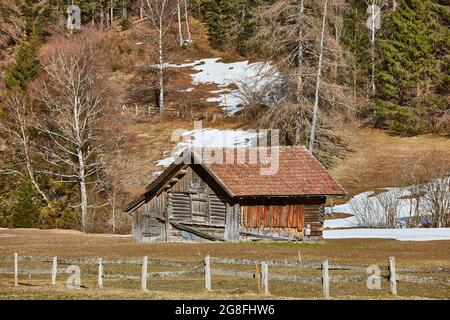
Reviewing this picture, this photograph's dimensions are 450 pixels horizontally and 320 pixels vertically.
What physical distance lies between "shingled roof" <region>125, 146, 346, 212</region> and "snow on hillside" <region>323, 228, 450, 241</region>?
14.8 feet

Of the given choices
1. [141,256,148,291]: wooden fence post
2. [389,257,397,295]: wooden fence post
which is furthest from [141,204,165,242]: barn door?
[389,257,397,295]: wooden fence post

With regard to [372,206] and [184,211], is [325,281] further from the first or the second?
[372,206]

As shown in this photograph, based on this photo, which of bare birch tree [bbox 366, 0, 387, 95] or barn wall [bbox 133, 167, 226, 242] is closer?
barn wall [bbox 133, 167, 226, 242]

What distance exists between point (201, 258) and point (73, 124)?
104 ft

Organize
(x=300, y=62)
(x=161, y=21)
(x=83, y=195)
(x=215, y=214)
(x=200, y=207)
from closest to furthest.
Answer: (x=215, y=214) → (x=200, y=207) → (x=83, y=195) → (x=300, y=62) → (x=161, y=21)

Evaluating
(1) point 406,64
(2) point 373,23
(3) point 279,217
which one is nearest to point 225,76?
(2) point 373,23

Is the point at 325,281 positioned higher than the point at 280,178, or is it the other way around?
the point at 280,178

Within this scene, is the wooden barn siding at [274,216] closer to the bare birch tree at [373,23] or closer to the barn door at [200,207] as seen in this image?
the barn door at [200,207]

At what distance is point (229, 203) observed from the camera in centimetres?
4931

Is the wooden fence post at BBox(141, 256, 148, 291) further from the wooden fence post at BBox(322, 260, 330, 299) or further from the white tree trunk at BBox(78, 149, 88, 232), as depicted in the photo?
the white tree trunk at BBox(78, 149, 88, 232)

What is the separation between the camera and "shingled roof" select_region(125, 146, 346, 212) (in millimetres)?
49125

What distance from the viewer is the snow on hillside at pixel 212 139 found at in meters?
80.2

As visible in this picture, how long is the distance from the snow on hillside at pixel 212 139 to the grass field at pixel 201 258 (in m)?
24.6
